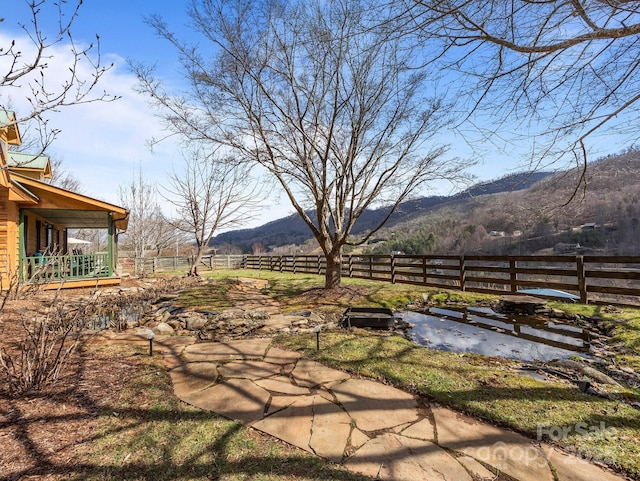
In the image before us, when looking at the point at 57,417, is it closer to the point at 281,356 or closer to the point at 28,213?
the point at 281,356

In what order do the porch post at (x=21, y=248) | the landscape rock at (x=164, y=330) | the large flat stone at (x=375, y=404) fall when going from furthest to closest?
the porch post at (x=21, y=248)
the landscape rock at (x=164, y=330)
the large flat stone at (x=375, y=404)

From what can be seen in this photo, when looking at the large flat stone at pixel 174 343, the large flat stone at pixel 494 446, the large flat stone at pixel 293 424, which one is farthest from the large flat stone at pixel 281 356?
the large flat stone at pixel 494 446

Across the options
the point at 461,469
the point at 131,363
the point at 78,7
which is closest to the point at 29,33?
the point at 78,7

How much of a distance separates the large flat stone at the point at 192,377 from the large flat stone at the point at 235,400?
10 cm

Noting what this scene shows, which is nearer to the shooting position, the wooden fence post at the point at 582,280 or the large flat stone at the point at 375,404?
the large flat stone at the point at 375,404

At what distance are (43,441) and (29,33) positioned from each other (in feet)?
10.9

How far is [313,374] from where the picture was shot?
3.17 meters

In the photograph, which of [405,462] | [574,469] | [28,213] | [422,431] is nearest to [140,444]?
[405,462]

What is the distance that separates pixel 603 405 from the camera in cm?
249

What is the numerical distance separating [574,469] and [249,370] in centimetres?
277

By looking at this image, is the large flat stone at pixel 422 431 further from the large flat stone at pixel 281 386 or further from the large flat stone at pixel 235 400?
the large flat stone at pixel 235 400

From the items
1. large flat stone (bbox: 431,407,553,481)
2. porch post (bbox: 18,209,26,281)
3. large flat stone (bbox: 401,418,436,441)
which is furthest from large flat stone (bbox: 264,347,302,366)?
porch post (bbox: 18,209,26,281)

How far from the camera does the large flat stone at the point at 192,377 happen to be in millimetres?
2852

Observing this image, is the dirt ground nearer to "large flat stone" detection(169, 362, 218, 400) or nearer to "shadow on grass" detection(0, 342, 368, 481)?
"shadow on grass" detection(0, 342, 368, 481)
